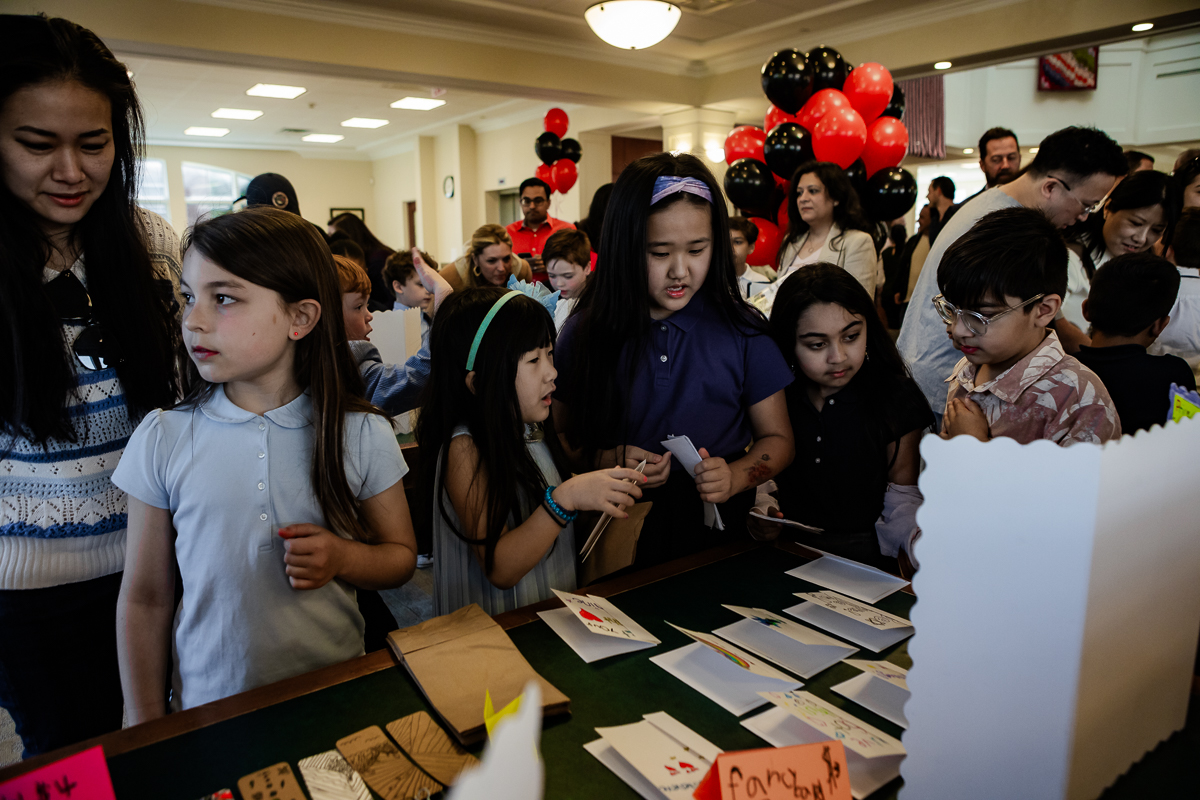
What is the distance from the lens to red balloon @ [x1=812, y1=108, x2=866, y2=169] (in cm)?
370

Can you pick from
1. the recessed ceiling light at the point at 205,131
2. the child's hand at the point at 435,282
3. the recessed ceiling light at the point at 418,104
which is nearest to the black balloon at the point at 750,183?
the child's hand at the point at 435,282

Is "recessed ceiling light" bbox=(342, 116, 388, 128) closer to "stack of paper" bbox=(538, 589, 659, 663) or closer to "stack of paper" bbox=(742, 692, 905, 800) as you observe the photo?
"stack of paper" bbox=(538, 589, 659, 663)

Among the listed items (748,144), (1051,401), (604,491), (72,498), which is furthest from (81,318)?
(748,144)

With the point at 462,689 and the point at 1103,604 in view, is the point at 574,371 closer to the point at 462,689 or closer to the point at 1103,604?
the point at 462,689

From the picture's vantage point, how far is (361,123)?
10.9 metres

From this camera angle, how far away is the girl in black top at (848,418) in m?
1.50

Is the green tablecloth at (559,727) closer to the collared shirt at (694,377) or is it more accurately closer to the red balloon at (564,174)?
the collared shirt at (694,377)

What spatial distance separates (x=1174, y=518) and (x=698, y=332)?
87 cm

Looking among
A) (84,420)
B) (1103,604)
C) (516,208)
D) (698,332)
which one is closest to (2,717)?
(84,420)

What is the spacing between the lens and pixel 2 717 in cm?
215

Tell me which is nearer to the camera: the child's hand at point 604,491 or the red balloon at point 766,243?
the child's hand at point 604,491

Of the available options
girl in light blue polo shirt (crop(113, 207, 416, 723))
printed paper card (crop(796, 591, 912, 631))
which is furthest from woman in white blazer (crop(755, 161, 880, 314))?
girl in light blue polo shirt (crop(113, 207, 416, 723))

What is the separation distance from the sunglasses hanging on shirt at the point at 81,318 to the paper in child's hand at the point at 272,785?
77 centimetres

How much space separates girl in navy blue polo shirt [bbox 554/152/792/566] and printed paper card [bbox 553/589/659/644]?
33cm
